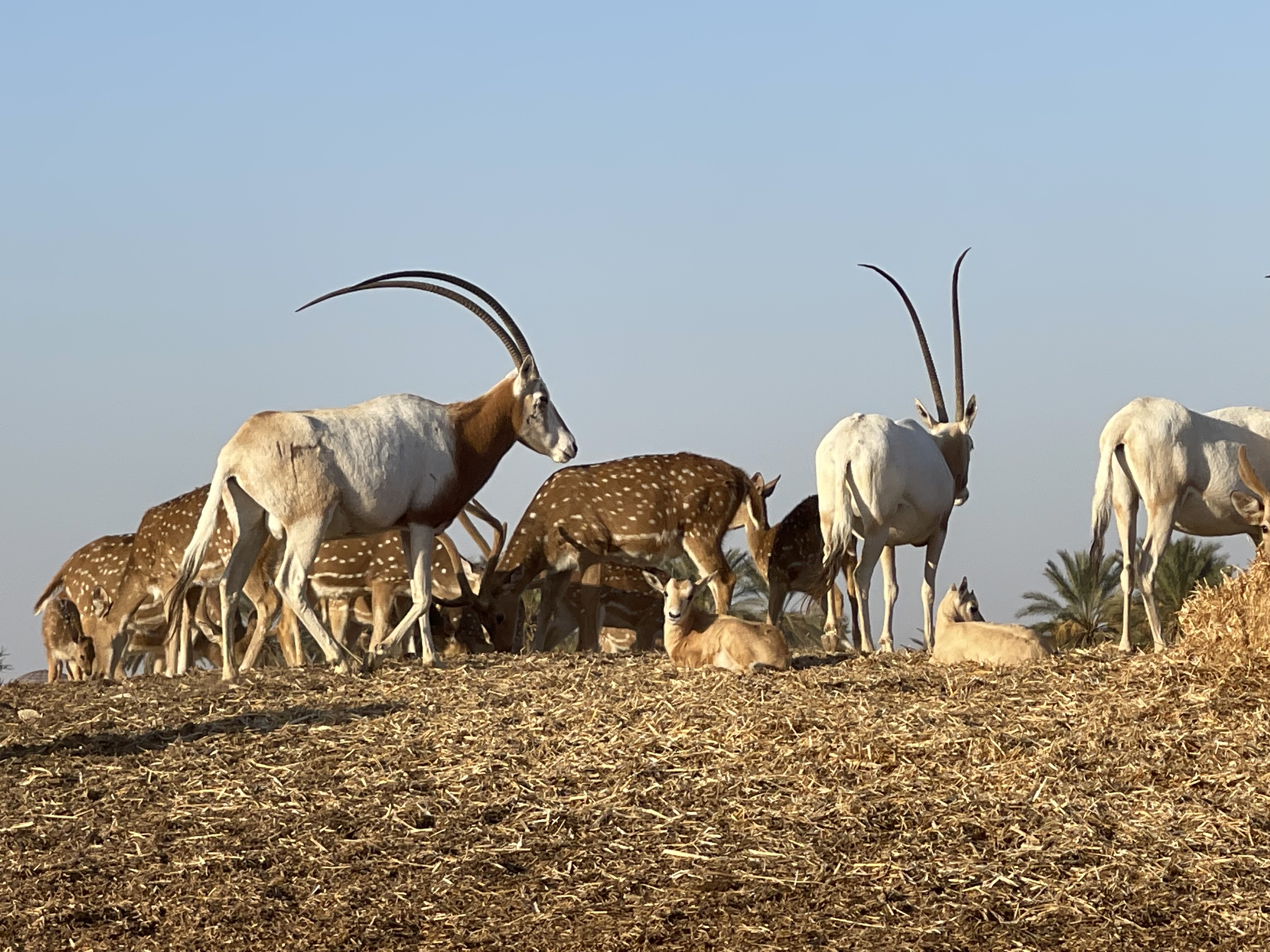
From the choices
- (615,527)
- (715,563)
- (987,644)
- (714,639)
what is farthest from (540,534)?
(987,644)

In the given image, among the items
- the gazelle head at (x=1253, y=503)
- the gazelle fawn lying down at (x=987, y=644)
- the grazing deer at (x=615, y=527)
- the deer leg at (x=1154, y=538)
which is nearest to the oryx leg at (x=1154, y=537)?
the deer leg at (x=1154, y=538)

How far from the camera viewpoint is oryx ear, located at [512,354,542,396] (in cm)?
1276

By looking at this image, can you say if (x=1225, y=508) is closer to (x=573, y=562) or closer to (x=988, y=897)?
(x=573, y=562)

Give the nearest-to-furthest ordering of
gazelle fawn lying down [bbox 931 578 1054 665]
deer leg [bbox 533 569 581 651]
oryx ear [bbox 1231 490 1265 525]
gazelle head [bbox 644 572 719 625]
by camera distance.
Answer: gazelle fawn lying down [bbox 931 578 1054 665], gazelle head [bbox 644 572 719 625], oryx ear [bbox 1231 490 1265 525], deer leg [bbox 533 569 581 651]

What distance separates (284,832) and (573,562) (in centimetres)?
893

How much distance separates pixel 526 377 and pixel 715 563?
3.97m

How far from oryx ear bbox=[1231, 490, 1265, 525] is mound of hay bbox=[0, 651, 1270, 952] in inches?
80.9

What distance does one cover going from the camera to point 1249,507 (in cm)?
1113

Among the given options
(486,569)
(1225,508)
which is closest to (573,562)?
(486,569)

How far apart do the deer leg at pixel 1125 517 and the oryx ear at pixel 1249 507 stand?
0.98m

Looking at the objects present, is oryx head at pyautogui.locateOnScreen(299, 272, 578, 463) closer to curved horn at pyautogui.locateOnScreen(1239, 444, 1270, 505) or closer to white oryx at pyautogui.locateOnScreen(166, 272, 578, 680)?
white oryx at pyautogui.locateOnScreen(166, 272, 578, 680)

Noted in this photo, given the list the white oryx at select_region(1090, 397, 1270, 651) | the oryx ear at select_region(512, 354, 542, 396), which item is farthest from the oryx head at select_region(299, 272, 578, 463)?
the white oryx at select_region(1090, 397, 1270, 651)

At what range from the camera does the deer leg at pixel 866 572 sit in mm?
13211

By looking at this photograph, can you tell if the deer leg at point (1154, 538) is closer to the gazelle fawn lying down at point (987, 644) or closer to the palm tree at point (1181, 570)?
the gazelle fawn lying down at point (987, 644)
